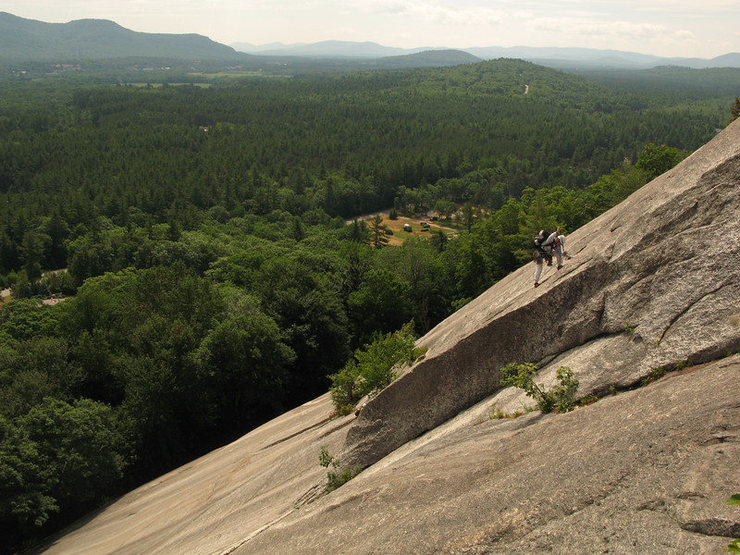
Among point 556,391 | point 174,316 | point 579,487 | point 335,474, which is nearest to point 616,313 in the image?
point 556,391

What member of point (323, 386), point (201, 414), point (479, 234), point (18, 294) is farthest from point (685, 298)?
point (18, 294)

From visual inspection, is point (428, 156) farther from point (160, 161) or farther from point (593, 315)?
point (593, 315)

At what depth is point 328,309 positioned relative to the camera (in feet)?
142

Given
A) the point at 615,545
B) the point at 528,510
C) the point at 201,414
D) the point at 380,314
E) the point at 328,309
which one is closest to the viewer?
the point at 615,545

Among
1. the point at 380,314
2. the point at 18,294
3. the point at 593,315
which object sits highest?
the point at 593,315

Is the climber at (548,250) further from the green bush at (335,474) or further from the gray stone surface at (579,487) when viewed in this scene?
the green bush at (335,474)

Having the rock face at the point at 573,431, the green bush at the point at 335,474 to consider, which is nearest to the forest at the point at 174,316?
the rock face at the point at 573,431

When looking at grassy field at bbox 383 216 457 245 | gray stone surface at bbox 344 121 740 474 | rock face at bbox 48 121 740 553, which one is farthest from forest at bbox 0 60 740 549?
gray stone surface at bbox 344 121 740 474

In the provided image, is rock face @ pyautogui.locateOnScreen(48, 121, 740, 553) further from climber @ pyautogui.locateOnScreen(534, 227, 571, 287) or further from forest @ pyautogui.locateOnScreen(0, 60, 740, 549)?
forest @ pyautogui.locateOnScreen(0, 60, 740, 549)

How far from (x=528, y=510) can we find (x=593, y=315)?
6.08 m

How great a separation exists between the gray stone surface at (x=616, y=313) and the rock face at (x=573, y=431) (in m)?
0.04

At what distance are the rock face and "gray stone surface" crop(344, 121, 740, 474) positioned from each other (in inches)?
1.6

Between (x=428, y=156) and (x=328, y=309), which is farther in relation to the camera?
(x=428, y=156)

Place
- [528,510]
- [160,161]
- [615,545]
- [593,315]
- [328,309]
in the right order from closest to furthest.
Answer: [615,545]
[528,510]
[593,315]
[328,309]
[160,161]
